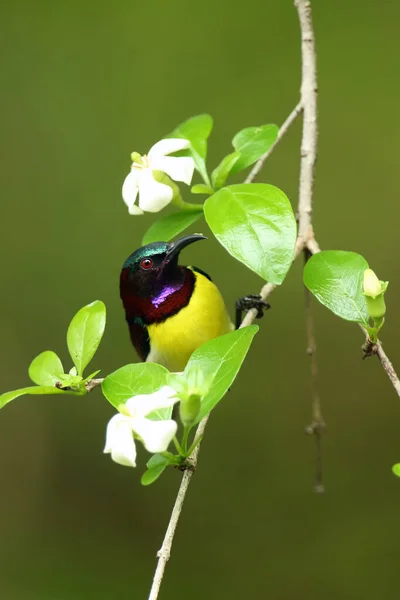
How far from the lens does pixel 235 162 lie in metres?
1.67

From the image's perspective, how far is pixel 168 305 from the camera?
2.17 metres

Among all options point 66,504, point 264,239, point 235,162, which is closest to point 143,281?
point 235,162

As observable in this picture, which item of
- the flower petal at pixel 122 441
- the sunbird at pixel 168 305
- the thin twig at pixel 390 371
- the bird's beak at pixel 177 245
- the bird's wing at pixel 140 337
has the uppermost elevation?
the flower petal at pixel 122 441

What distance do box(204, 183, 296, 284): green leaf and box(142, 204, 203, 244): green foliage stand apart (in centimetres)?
20

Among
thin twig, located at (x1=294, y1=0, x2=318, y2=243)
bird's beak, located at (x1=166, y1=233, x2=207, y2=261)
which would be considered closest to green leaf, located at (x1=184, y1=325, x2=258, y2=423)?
thin twig, located at (x1=294, y1=0, x2=318, y2=243)

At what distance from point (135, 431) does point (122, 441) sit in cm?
2

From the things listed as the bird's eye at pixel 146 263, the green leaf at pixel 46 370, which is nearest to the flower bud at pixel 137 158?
the green leaf at pixel 46 370

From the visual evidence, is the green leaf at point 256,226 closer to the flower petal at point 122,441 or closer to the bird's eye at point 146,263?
the flower petal at point 122,441

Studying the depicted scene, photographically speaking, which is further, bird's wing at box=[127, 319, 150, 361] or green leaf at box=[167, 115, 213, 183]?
bird's wing at box=[127, 319, 150, 361]

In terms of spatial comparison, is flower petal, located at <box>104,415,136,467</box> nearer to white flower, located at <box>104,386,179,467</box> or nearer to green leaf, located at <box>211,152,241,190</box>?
white flower, located at <box>104,386,179,467</box>

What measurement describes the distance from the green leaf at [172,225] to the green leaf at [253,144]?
0.12 m

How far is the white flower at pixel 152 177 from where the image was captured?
151cm

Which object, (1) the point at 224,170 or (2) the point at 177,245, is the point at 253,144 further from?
(2) the point at 177,245

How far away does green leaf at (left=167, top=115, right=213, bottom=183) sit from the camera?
1776mm
